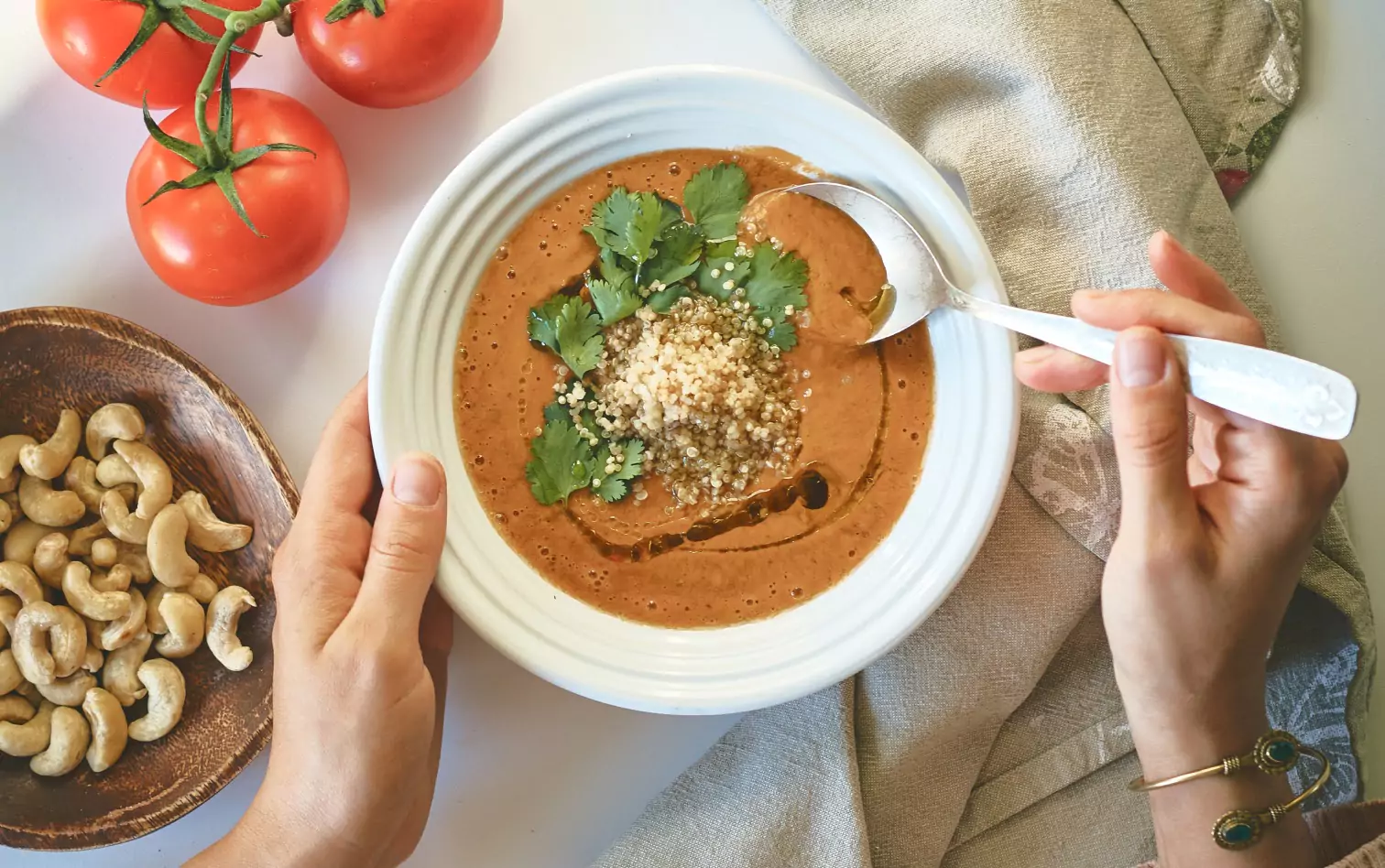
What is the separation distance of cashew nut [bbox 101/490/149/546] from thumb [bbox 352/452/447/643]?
1.31ft

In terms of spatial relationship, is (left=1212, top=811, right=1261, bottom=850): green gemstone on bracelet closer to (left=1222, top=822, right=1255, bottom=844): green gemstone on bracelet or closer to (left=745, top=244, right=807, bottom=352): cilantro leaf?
(left=1222, top=822, right=1255, bottom=844): green gemstone on bracelet

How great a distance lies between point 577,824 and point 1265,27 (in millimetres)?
1636

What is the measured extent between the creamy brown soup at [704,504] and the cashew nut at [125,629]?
1.72ft

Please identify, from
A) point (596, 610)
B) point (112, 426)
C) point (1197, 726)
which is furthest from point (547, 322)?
point (1197, 726)

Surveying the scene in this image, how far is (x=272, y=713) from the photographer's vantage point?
52.3 inches

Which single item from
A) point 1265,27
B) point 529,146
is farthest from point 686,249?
point 1265,27

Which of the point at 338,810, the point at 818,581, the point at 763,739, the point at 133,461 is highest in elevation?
the point at 133,461

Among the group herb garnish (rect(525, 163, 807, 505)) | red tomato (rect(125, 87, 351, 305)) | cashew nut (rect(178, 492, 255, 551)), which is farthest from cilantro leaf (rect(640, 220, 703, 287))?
cashew nut (rect(178, 492, 255, 551))

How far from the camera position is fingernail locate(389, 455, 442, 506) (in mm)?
1243

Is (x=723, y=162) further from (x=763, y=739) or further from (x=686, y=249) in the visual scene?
(x=763, y=739)

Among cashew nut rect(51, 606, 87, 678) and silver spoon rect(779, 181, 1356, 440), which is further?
cashew nut rect(51, 606, 87, 678)

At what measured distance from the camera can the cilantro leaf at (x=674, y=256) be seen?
137cm

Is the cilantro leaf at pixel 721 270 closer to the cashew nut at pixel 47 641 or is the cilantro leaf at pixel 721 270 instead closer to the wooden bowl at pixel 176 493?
the wooden bowl at pixel 176 493

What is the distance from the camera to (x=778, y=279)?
137cm
